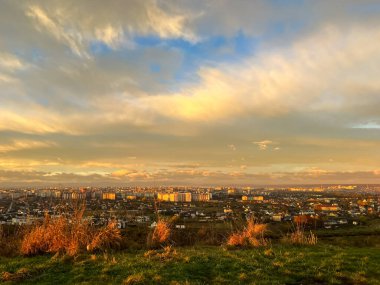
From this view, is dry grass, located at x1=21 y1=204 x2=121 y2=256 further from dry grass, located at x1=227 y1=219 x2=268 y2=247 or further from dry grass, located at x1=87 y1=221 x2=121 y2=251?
dry grass, located at x1=227 y1=219 x2=268 y2=247

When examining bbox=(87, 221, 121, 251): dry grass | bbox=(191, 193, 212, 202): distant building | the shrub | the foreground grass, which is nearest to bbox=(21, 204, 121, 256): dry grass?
bbox=(87, 221, 121, 251): dry grass

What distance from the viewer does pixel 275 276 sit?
9.90 m

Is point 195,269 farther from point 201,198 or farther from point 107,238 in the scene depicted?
point 201,198

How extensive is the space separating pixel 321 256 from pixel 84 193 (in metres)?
9.39

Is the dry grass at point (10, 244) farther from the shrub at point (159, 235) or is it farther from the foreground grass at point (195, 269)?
the shrub at point (159, 235)

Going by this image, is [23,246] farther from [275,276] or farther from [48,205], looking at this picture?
[275,276]

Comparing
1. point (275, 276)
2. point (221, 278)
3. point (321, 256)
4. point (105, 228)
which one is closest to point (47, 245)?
point (105, 228)

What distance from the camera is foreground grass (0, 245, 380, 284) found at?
935 centimetres

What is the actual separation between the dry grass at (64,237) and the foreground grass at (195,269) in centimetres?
99

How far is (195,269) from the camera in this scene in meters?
10.4

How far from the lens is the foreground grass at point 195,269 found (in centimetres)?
935

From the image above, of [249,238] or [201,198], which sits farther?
[201,198]

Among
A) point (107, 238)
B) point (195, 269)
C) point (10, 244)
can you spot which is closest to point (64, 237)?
point (107, 238)

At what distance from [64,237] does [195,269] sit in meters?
5.61
